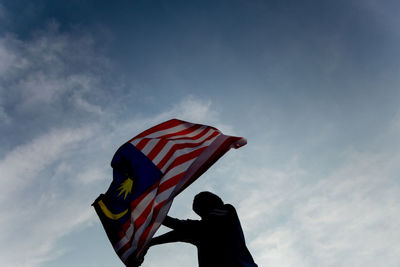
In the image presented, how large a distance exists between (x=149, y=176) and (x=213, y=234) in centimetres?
176

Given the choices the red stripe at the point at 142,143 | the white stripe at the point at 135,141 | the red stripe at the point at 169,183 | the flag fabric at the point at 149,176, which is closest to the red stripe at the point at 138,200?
the flag fabric at the point at 149,176

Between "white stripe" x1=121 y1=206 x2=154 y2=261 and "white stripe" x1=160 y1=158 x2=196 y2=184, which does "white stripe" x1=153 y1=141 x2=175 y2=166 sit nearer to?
"white stripe" x1=160 y1=158 x2=196 y2=184

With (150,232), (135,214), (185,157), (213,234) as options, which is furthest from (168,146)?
(213,234)

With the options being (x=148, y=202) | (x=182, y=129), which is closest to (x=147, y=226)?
(x=148, y=202)

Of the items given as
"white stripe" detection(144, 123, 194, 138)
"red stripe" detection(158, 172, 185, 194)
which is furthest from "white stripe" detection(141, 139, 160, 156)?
"red stripe" detection(158, 172, 185, 194)

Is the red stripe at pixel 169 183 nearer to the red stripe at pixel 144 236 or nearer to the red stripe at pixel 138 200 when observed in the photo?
the red stripe at pixel 138 200

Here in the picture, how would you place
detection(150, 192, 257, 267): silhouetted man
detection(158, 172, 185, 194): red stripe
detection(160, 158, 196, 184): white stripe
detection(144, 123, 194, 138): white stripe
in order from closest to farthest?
1. detection(150, 192, 257, 267): silhouetted man
2. detection(158, 172, 185, 194): red stripe
3. detection(160, 158, 196, 184): white stripe
4. detection(144, 123, 194, 138): white stripe

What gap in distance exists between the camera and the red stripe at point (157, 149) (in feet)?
22.3

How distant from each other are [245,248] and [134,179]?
246 centimetres

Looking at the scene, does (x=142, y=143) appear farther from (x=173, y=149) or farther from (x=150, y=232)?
(x=150, y=232)

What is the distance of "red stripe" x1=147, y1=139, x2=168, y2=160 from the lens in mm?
6791

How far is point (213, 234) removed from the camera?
17.7ft

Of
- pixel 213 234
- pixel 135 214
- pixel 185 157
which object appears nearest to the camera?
pixel 213 234

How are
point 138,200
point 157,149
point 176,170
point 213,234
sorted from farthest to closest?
point 157,149, point 176,170, point 138,200, point 213,234
